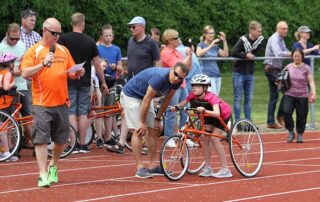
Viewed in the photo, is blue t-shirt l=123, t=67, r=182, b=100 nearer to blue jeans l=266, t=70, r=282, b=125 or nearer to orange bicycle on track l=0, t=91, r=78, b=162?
orange bicycle on track l=0, t=91, r=78, b=162

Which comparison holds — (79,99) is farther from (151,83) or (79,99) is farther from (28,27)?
(151,83)

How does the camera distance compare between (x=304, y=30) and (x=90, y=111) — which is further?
(x=304, y=30)

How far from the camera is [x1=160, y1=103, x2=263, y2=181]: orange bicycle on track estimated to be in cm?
1344

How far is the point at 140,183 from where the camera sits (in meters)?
13.2

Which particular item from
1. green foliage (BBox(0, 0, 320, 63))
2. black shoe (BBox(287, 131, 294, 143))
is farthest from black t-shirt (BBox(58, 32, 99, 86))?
green foliage (BBox(0, 0, 320, 63))

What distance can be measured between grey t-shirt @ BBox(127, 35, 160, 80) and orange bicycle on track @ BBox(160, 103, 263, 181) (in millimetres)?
2518

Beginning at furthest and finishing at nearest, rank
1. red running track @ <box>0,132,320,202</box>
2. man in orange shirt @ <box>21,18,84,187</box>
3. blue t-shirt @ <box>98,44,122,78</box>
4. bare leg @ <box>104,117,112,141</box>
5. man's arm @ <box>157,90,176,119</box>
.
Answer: blue t-shirt @ <box>98,44,122,78</box> < bare leg @ <box>104,117,112,141</box> < man's arm @ <box>157,90,176,119</box> < man in orange shirt @ <box>21,18,84,187</box> < red running track @ <box>0,132,320,202</box>

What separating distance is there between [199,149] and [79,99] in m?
2.56

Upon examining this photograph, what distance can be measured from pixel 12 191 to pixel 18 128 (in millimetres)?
3156

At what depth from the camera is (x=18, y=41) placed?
1641 cm

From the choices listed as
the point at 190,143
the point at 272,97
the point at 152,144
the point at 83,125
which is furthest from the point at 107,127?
the point at 272,97

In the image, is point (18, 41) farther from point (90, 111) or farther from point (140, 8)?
point (140, 8)

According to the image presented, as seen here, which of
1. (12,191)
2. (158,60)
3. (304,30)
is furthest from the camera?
(304,30)

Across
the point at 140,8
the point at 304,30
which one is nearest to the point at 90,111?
the point at 304,30
